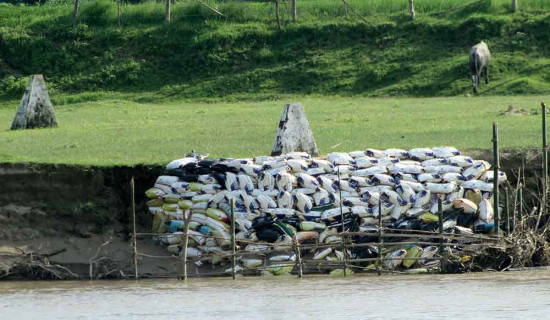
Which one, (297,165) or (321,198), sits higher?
(297,165)

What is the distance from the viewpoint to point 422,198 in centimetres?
1898

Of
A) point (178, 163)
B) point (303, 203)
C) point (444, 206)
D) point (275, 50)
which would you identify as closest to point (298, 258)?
point (303, 203)

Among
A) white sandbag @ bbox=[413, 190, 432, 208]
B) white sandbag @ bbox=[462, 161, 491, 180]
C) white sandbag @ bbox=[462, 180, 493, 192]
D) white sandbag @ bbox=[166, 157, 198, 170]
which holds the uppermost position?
white sandbag @ bbox=[166, 157, 198, 170]

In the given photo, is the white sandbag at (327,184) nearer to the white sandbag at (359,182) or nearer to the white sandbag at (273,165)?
the white sandbag at (359,182)

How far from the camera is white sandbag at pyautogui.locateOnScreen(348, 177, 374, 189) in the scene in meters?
19.1

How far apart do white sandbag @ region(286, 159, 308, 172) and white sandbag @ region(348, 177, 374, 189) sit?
757 millimetres

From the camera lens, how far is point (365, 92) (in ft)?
111

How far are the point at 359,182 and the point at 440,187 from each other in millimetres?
1279

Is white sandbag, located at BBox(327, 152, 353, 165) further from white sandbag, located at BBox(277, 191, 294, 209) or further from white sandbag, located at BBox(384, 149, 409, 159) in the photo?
white sandbag, located at BBox(277, 191, 294, 209)

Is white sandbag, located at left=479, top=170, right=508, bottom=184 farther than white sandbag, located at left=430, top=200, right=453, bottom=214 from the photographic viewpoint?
Yes

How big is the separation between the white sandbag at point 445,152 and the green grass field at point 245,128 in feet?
4.11

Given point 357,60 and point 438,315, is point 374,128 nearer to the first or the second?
point 438,315

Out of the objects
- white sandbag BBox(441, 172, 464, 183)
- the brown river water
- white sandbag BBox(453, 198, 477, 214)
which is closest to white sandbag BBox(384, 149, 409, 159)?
white sandbag BBox(441, 172, 464, 183)

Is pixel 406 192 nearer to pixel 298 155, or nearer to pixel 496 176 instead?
pixel 496 176
